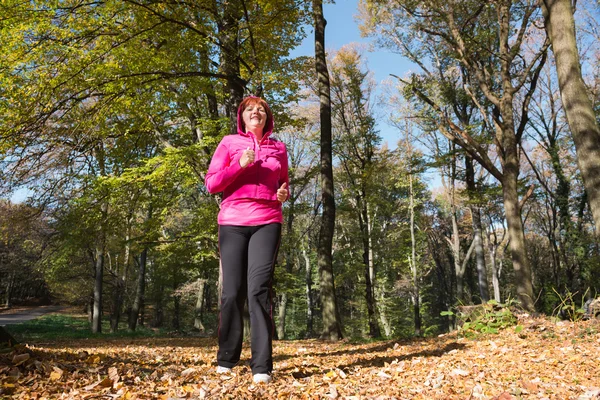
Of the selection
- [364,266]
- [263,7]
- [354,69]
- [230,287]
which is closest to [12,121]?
[230,287]

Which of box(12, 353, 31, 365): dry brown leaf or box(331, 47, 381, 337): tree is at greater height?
box(331, 47, 381, 337): tree

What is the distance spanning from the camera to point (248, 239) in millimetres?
3039

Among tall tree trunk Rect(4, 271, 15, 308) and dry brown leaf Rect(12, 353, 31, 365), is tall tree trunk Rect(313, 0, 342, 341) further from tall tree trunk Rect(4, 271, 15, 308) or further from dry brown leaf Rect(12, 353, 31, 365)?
tall tree trunk Rect(4, 271, 15, 308)

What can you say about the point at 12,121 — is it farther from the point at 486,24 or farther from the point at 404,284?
the point at 404,284

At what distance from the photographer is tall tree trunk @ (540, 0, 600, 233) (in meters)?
4.48

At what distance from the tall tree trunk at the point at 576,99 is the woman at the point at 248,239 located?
143 inches

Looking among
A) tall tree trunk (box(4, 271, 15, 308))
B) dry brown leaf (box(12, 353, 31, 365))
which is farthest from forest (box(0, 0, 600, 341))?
tall tree trunk (box(4, 271, 15, 308))

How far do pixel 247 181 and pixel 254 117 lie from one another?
55 centimetres

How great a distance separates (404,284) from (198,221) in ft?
53.5

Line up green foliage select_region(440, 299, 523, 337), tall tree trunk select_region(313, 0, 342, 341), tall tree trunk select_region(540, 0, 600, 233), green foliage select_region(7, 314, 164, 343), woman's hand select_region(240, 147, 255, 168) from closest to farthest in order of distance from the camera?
woman's hand select_region(240, 147, 255, 168) < tall tree trunk select_region(540, 0, 600, 233) < green foliage select_region(440, 299, 523, 337) < tall tree trunk select_region(313, 0, 342, 341) < green foliage select_region(7, 314, 164, 343)

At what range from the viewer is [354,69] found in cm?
1755

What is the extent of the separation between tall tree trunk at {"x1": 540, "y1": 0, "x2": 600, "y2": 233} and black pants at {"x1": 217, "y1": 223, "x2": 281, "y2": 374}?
374 cm

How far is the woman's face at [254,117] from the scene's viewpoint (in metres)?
3.24

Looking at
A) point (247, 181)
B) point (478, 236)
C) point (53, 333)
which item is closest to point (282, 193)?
point (247, 181)
